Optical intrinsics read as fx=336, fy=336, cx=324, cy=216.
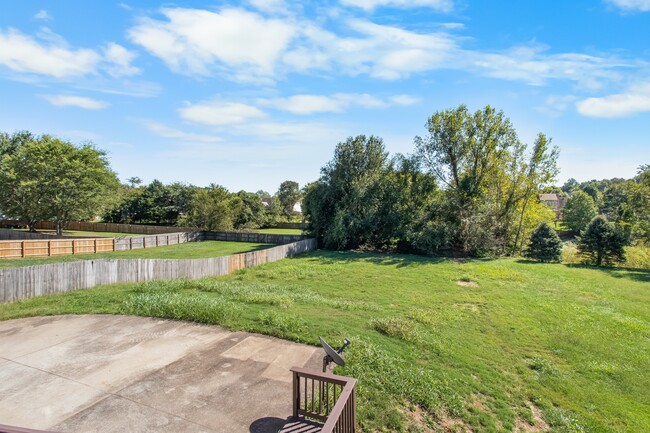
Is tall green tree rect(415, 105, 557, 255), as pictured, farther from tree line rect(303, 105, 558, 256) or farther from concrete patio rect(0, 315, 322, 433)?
concrete patio rect(0, 315, 322, 433)

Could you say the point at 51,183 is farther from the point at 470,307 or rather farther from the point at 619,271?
the point at 619,271

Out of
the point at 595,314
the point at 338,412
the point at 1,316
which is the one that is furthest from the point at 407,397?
the point at 1,316

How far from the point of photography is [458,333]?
30.7 ft

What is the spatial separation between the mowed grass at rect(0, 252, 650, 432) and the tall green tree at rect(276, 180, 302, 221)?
52967 mm

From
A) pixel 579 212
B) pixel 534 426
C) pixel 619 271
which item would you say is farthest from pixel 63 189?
pixel 579 212

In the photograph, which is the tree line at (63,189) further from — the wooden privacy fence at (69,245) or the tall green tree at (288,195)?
Result: the tall green tree at (288,195)

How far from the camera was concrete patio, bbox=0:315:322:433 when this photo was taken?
4.86 meters

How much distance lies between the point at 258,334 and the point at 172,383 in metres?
2.46

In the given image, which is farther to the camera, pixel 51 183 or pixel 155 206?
pixel 155 206

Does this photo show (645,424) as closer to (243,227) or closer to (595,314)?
(595,314)

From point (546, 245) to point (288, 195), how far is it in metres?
52.4

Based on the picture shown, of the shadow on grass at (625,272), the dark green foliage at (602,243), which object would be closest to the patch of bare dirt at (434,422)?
the shadow on grass at (625,272)

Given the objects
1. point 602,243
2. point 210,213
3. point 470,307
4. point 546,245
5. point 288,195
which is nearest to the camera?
point 470,307

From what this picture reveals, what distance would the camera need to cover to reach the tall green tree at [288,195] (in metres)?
69.9
